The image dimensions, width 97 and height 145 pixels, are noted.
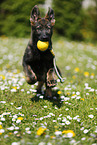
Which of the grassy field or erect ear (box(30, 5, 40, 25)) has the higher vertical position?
erect ear (box(30, 5, 40, 25))

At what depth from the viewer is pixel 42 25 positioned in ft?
10.1

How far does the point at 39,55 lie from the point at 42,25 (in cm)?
55

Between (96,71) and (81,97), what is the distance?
294cm

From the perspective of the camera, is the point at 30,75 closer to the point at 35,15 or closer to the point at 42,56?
the point at 42,56

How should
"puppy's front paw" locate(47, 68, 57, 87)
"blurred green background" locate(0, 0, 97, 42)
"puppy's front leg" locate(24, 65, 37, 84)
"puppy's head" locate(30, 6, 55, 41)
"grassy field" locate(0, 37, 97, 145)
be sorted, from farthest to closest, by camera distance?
"blurred green background" locate(0, 0, 97, 42) < "puppy's front paw" locate(47, 68, 57, 87) < "puppy's front leg" locate(24, 65, 37, 84) < "puppy's head" locate(30, 6, 55, 41) < "grassy field" locate(0, 37, 97, 145)

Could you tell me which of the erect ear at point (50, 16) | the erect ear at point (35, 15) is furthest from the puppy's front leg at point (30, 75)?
the erect ear at point (50, 16)

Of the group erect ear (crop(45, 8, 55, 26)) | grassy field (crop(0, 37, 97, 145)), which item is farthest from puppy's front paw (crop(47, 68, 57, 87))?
erect ear (crop(45, 8, 55, 26))

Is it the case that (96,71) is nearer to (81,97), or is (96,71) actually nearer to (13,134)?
(81,97)

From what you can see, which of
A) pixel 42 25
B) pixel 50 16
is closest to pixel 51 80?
pixel 42 25

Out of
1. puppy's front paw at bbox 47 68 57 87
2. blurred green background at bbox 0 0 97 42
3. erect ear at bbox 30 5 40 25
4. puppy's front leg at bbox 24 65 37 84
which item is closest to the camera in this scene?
erect ear at bbox 30 5 40 25

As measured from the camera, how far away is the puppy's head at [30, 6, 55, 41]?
3029 mm

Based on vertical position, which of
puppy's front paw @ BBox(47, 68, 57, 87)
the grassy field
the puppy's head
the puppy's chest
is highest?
the puppy's head

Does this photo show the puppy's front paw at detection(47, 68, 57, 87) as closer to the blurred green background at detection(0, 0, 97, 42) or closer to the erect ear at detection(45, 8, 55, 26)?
the erect ear at detection(45, 8, 55, 26)

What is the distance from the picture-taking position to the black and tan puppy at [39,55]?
3.09m
